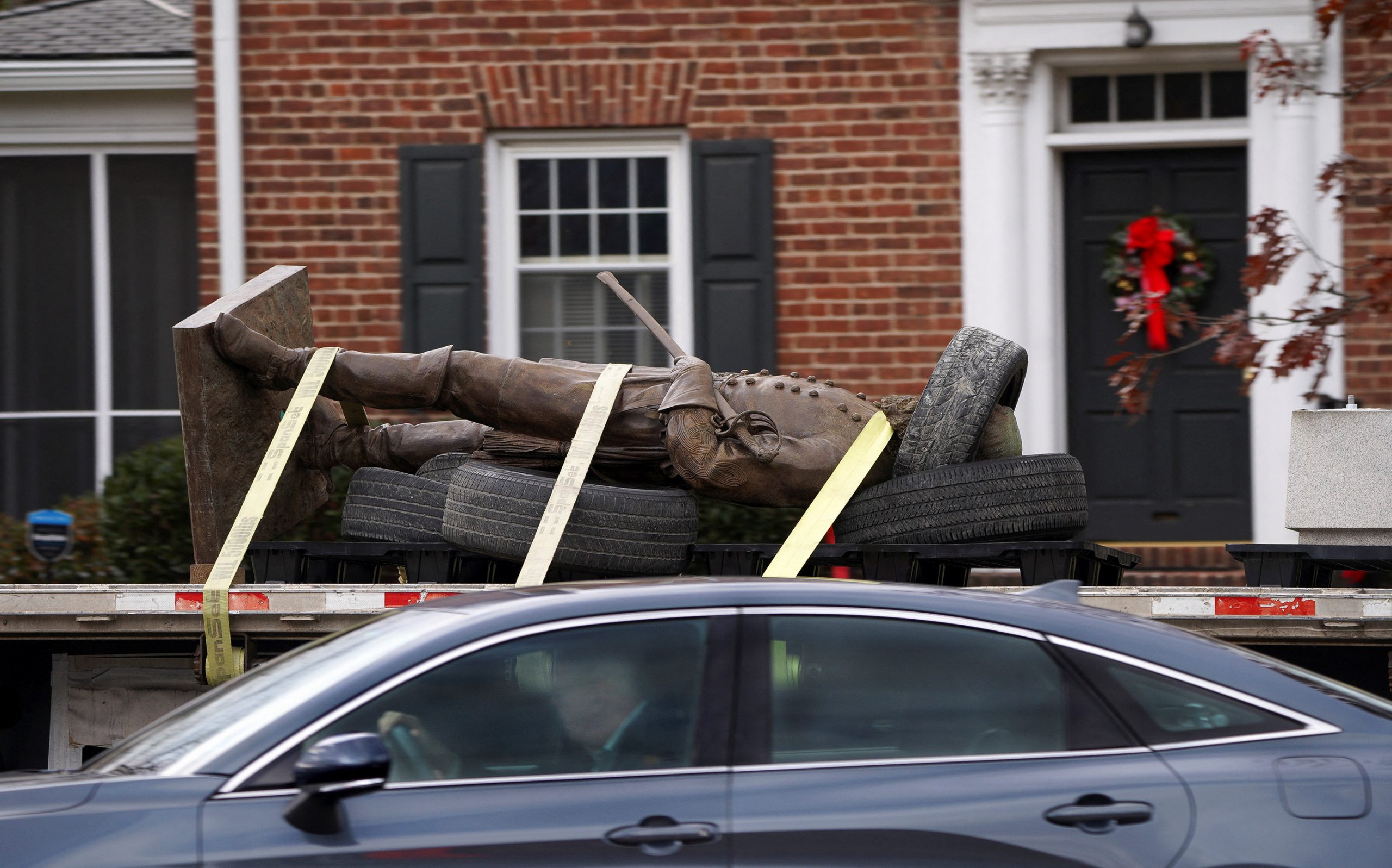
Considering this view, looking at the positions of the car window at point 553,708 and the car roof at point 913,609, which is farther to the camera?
the car roof at point 913,609

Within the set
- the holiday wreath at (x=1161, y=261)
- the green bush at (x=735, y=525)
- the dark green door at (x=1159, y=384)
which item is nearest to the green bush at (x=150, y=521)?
the green bush at (x=735, y=525)

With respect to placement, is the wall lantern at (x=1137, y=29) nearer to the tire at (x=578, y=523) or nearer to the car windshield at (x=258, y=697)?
the tire at (x=578, y=523)

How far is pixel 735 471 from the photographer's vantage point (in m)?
5.01

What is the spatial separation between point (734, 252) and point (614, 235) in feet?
2.61

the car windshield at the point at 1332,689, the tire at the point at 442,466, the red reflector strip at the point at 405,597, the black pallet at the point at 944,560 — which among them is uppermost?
the tire at the point at 442,466

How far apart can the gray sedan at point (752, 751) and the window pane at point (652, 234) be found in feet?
20.7

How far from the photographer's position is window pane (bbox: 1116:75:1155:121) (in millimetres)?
9047

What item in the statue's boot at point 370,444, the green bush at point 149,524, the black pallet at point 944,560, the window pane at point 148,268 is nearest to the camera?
the black pallet at point 944,560

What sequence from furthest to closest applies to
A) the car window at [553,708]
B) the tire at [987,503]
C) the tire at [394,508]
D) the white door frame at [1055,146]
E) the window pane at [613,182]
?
the window pane at [613,182] → the white door frame at [1055,146] → the tire at [394,508] → the tire at [987,503] → the car window at [553,708]

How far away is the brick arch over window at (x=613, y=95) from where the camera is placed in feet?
29.5

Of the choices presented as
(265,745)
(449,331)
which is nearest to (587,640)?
(265,745)

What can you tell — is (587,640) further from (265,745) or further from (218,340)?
(218,340)

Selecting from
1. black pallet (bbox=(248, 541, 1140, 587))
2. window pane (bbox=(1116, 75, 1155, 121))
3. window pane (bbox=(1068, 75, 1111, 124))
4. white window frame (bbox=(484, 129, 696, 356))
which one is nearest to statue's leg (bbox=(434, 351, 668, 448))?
black pallet (bbox=(248, 541, 1140, 587))

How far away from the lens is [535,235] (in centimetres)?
928
